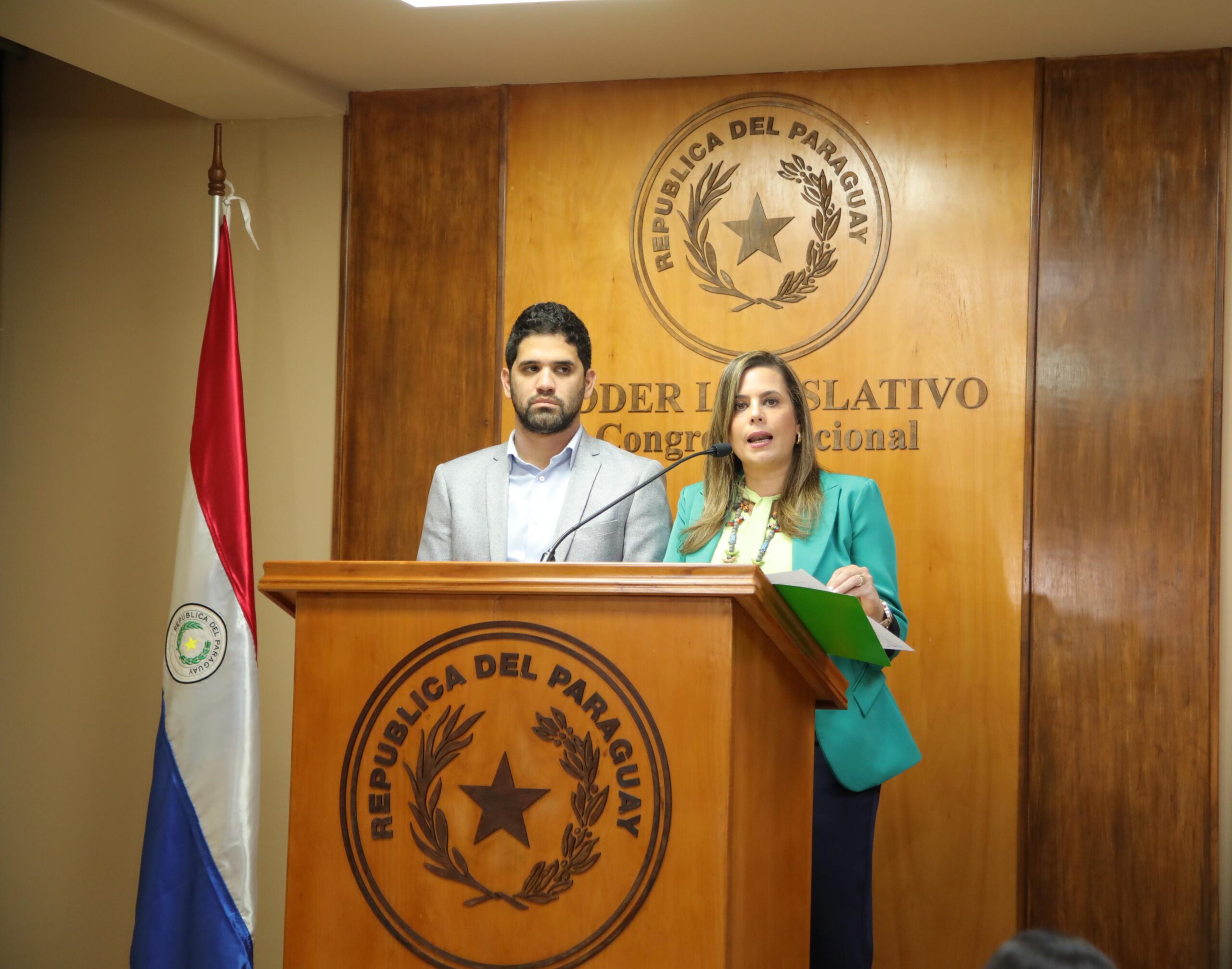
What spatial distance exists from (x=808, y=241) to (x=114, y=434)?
2554mm

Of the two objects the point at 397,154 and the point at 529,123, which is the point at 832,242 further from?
the point at 397,154

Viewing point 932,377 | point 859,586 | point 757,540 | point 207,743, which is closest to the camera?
point 859,586

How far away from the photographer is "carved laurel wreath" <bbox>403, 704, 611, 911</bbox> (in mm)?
1730

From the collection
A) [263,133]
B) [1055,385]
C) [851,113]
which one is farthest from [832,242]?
[263,133]

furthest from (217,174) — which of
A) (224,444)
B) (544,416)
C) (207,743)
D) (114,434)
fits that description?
(207,743)

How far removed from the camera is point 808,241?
13.4 ft

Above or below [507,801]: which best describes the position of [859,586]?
above

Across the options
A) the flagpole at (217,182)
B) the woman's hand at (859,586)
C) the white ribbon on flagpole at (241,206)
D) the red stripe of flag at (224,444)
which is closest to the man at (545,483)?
the woman's hand at (859,586)

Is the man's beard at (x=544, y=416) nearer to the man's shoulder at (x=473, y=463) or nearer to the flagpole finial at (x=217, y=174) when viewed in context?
the man's shoulder at (x=473, y=463)

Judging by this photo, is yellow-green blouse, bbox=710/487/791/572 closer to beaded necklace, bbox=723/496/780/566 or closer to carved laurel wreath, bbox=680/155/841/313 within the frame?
beaded necklace, bbox=723/496/780/566

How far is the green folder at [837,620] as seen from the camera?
6.21ft

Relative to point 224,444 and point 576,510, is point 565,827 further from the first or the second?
point 224,444

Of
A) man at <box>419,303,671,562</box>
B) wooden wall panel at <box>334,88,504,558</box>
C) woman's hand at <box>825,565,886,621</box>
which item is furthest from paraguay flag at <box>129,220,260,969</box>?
woman's hand at <box>825,565,886,621</box>

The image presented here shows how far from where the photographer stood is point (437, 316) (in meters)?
4.34
